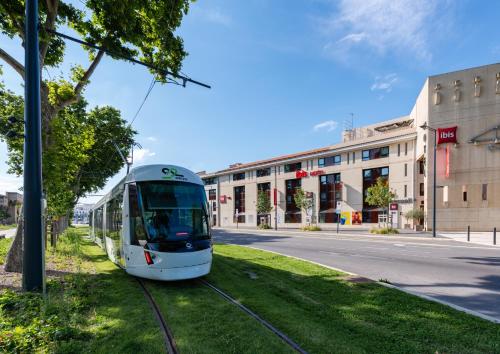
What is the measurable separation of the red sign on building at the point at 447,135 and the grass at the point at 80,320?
3453 centimetres

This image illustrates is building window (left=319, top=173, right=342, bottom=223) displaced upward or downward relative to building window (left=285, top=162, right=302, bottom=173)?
downward

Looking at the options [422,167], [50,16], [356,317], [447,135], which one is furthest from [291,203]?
[356,317]

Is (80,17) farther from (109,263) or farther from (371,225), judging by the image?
(371,225)

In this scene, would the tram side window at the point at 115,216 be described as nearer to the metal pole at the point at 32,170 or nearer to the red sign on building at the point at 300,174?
the metal pole at the point at 32,170

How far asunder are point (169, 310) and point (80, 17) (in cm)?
1168

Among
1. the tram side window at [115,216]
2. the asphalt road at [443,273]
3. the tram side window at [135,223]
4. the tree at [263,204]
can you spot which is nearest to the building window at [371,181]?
the tree at [263,204]

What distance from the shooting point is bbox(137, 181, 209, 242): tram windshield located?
709 centimetres

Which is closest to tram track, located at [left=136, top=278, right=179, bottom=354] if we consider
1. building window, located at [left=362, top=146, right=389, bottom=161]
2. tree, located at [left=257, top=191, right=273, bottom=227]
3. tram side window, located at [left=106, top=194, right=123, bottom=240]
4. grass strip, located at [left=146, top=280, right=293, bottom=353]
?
grass strip, located at [left=146, top=280, right=293, bottom=353]

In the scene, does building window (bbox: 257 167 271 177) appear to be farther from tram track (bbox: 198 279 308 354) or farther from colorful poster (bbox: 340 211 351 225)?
tram track (bbox: 198 279 308 354)

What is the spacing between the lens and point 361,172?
41.8 metres

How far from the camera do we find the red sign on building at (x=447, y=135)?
3007 cm

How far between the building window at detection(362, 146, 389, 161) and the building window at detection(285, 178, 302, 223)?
1272 centimetres

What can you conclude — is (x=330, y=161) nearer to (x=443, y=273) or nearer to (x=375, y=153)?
(x=375, y=153)

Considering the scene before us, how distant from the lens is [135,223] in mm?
7242
